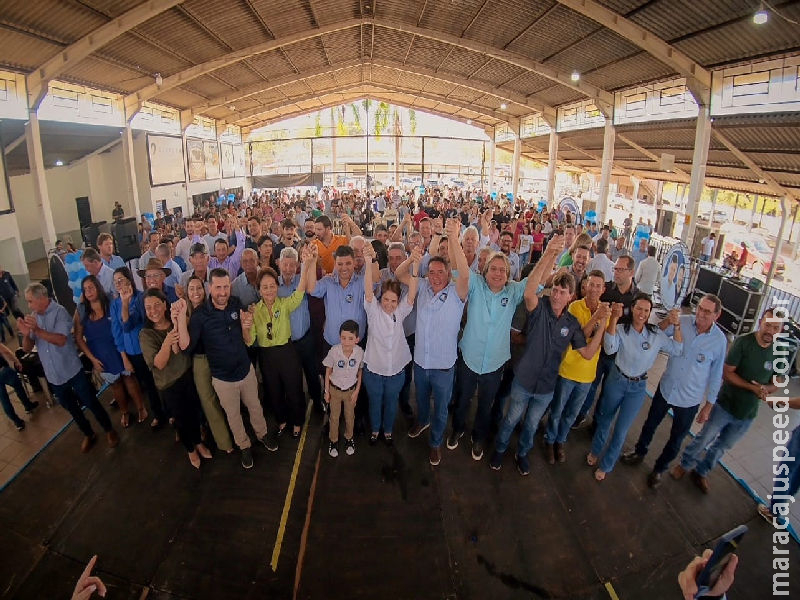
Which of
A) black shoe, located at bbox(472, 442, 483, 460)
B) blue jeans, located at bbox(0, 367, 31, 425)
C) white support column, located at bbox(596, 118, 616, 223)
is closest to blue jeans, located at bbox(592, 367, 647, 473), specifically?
black shoe, located at bbox(472, 442, 483, 460)

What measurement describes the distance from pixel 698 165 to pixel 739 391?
8.63 meters

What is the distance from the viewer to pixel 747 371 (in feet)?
Result: 10.5

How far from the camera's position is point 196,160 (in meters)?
18.4

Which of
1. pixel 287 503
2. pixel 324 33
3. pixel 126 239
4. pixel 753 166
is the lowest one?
pixel 287 503

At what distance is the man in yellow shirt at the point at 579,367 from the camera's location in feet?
10.7

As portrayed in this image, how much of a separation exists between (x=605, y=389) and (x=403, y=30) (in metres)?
12.2

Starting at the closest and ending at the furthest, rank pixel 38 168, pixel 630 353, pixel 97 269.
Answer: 1. pixel 630 353
2. pixel 97 269
3. pixel 38 168

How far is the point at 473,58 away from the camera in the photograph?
1389 centimetres

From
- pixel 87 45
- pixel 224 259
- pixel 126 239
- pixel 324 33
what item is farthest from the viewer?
pixel 324 33

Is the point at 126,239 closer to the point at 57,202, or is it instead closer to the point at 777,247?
the point at 57,202

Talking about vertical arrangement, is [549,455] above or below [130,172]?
below

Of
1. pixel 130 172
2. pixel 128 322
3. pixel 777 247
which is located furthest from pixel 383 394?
pixel 130 172

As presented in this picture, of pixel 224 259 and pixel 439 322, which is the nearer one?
pixel 439 322

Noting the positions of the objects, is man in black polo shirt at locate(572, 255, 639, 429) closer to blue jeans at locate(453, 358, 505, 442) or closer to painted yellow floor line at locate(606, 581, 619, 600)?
blue jeans at locate(453, 358, 505, 442)
